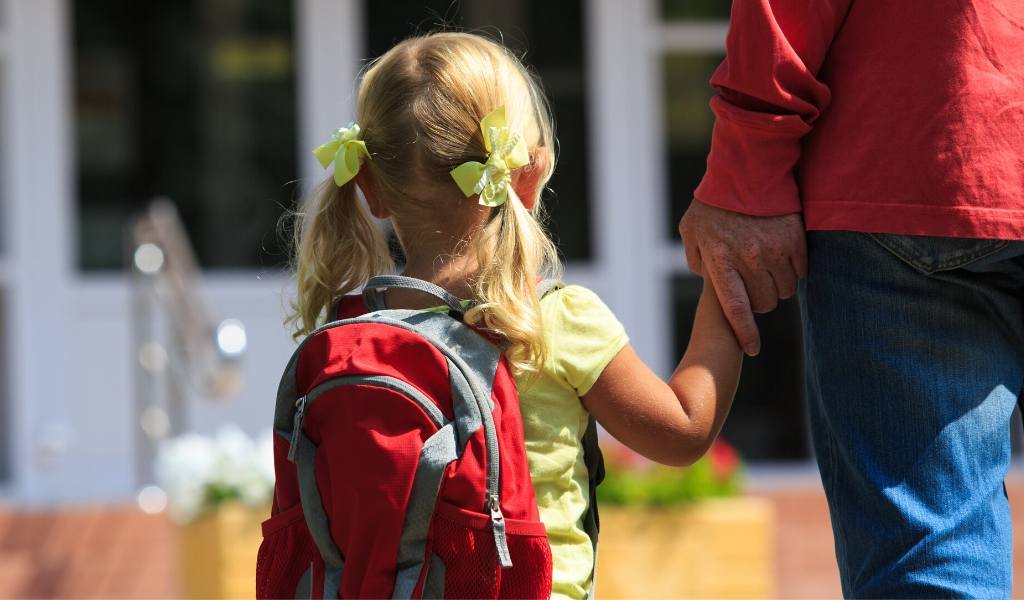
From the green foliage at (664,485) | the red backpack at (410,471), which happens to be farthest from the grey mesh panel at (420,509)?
the green foliage at (664,485)

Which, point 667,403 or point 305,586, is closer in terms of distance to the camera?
point 305,586

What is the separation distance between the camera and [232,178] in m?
7.04

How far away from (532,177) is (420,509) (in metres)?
0.59

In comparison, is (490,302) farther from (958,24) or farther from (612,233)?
(612,233)

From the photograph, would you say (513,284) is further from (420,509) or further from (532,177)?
(420,509)

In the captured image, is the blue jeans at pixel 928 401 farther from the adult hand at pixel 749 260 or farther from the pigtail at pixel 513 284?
the pigtail at pixel 513 284

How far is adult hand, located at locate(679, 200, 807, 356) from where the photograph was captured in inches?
83.2

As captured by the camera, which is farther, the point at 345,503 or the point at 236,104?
the point at 236,104

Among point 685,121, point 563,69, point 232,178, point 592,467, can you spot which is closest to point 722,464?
point 592,467

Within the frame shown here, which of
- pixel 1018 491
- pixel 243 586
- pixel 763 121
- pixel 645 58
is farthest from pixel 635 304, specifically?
pixel 763 121

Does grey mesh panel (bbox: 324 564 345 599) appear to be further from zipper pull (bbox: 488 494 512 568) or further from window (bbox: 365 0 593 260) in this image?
window (bbox: 365 0 593 260)

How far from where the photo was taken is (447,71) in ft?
6.52

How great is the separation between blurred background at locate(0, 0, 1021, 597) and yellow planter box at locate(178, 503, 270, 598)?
208 centimetres

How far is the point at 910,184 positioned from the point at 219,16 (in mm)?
5608
